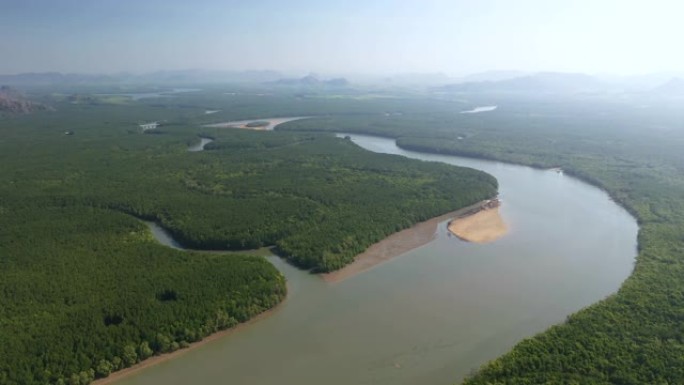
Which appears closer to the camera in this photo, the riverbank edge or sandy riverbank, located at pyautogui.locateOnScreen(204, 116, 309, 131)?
the riverbank edge

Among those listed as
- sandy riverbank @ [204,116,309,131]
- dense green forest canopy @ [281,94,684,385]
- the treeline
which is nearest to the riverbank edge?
the treeline

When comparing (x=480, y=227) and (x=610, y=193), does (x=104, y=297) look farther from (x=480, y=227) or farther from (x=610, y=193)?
(x=610, y=193)

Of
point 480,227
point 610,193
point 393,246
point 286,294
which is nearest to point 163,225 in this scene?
point 286,294

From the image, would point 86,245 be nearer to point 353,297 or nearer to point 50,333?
point 50,333

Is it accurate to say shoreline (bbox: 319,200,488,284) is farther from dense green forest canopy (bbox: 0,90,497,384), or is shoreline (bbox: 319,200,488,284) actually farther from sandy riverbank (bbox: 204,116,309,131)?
sandy riverbank (bbox: 204,116,309,131)

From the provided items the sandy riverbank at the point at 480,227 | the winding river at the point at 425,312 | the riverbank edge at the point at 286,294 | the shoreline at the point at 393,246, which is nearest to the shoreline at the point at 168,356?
Answer: the riverbank edge at the point at 286,294
